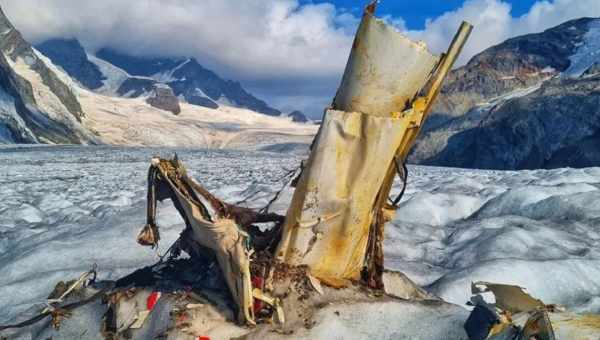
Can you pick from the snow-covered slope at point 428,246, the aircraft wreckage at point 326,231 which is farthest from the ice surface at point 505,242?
the aircraft wreckage at point 326,231

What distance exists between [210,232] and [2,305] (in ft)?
6.41

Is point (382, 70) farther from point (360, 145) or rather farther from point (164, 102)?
point (164, 102)

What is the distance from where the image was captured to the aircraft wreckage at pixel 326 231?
2.37 m

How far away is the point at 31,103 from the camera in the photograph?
2089 inches

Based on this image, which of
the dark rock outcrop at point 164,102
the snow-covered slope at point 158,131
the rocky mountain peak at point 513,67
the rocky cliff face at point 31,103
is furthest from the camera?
the dark rock outcrop at point 164,102

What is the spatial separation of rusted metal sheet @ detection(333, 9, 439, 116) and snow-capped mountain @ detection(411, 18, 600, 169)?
43.7 meters

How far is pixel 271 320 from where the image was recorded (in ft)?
7.92

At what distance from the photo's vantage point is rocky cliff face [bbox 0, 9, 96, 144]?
42.0m

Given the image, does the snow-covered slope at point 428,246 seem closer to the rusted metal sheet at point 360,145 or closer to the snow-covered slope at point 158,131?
the rusted metal sheet at point 360,145

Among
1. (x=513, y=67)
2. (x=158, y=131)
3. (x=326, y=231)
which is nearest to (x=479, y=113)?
(x=513, y=67)

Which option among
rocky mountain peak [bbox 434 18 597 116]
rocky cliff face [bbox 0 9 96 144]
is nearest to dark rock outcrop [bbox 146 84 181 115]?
rocky cliff face [bbox 0 9 96 144]

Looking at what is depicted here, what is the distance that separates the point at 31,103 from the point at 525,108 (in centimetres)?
4792

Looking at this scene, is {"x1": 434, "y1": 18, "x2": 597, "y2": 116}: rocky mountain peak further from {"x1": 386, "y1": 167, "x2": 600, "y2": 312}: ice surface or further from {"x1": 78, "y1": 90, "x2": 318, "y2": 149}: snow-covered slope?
{"x1": 386, "y1": 167, "x2": 600, "y2": 312}: ice surface

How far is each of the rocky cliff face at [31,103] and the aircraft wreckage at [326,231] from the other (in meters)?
38.4
